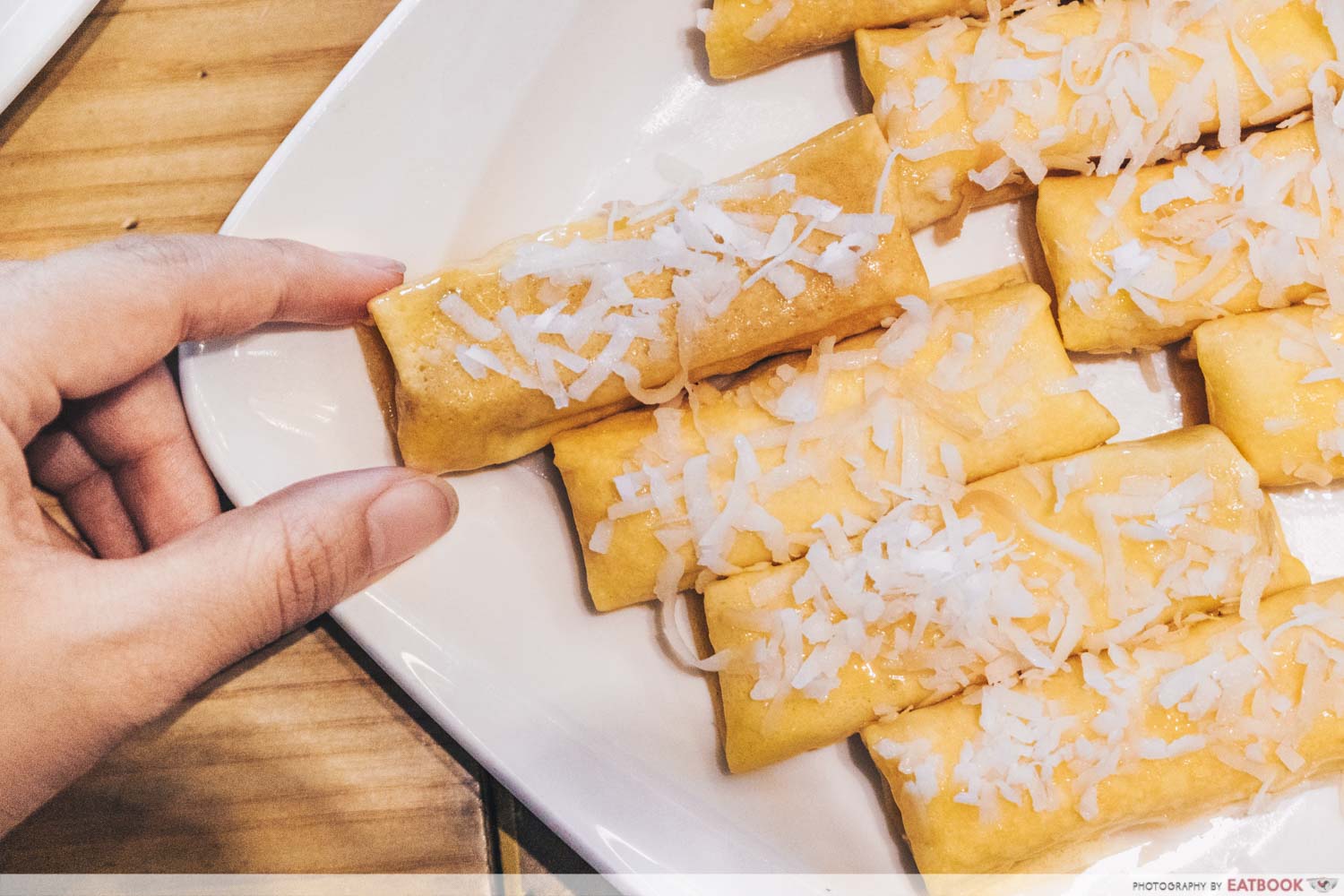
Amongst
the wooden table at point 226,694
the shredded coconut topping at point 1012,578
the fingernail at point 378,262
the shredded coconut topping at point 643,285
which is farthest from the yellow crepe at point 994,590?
the fingernail at point 378,262

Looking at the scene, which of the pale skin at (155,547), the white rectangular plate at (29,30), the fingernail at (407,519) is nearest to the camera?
the pale skin at (155,547)

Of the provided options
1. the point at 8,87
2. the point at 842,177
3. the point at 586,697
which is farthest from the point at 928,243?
the point at 8,87

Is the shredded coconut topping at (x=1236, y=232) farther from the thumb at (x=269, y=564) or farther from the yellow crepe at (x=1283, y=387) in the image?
the thumb at (x=269, y=564)

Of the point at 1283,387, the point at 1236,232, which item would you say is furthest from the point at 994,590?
the point at 1236,232

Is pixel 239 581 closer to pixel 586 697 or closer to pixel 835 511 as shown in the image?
pixel 586 697

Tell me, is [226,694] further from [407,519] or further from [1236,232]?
[1236,232]

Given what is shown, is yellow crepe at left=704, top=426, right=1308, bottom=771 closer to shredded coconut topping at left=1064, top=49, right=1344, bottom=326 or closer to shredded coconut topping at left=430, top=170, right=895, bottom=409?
shredded coconut topping at left=1064, top=49, right=1344, bottom=326

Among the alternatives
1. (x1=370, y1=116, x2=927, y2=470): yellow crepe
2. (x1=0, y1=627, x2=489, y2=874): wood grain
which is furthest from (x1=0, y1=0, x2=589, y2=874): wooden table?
(x1=370, y1=116, x2=927, y2=470): yellow crepe
